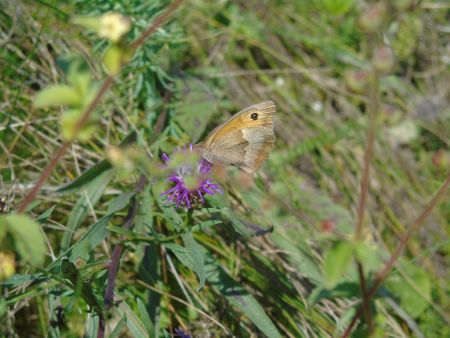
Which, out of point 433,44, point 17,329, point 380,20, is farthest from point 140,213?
point 433,44

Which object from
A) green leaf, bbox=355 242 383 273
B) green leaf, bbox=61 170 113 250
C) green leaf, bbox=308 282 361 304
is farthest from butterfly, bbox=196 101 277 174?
green leaf, bbox=355 242 383 273

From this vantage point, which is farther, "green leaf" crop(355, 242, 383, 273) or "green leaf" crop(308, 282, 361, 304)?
"green leaf" crop(308, 282, 361, 304)

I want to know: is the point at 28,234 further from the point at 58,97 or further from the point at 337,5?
the point at 337,5

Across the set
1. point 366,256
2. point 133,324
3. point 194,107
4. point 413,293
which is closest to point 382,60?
point 366,256

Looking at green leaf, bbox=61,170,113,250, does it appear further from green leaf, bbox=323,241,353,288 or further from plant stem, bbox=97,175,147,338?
green leaf, bbox=323,241,353,288

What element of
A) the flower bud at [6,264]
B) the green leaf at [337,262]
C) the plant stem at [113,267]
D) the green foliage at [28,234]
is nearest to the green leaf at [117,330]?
the plant stem at [113,267]

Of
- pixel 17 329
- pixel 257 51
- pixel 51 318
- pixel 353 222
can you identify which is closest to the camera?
pixel 51 318

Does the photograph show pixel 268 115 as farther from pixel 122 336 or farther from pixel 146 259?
pixel 122 336
